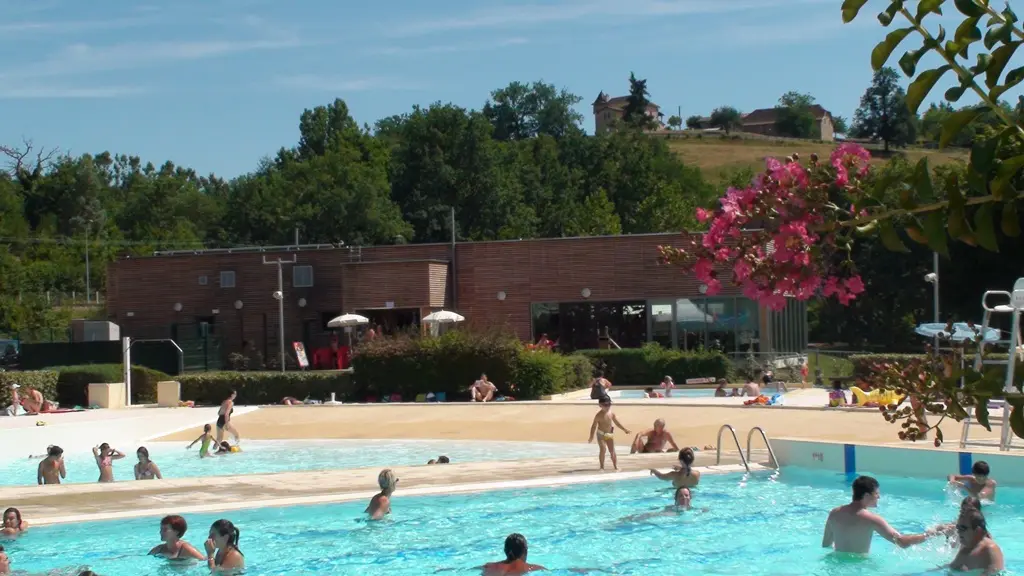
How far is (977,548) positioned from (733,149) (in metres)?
119

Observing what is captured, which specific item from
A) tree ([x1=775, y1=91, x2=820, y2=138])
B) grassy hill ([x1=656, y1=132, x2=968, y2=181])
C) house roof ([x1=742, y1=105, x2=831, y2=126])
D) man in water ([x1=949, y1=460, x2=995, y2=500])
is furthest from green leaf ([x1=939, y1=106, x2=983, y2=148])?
house roof ([x1=742, y1=105, x2=831, y2=126])

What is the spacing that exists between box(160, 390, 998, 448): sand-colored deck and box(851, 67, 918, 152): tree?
100 m

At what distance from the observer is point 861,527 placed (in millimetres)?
11250

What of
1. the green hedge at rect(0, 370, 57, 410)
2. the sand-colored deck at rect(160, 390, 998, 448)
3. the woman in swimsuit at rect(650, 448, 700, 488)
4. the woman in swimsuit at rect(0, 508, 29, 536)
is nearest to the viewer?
the woman in swimsuit at rect(0, 508, 29, 536)

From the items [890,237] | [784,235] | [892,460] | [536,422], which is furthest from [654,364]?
[890,237]

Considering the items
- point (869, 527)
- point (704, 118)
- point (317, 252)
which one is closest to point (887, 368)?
point (869, 527)

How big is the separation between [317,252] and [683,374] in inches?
595

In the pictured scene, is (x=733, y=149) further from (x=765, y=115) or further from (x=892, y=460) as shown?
(x=892, y=460)

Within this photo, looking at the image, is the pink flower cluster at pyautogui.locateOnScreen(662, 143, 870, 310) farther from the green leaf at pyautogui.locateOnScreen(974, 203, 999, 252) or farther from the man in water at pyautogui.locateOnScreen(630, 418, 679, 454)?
the man in water at pyautogui.locateOnScreen(630, 418, 679, 454)

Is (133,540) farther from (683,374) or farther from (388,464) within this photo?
(683,374)

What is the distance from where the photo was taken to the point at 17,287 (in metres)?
54.0

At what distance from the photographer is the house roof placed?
18312 centimetres

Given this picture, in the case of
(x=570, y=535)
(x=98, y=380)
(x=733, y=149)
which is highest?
(x=733, y=149)

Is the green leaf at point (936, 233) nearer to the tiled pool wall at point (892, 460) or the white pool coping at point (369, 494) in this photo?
the white pool coping at point (369, 494)
